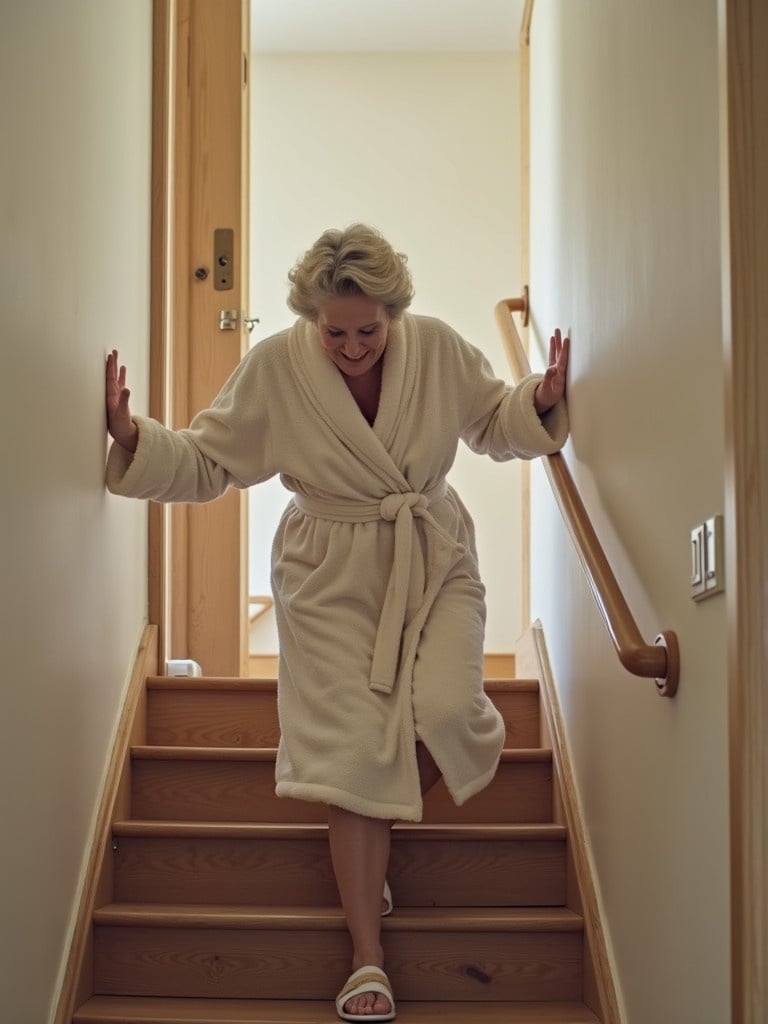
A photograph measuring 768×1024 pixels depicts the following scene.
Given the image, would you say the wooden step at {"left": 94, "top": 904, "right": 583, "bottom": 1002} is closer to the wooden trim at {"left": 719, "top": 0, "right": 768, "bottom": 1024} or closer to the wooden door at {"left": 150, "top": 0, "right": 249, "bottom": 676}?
the wooden trim at {"left": 719, "top": 0, "right": 768, "bottom": 1024}

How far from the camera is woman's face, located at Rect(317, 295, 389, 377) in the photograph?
2520 millimetres

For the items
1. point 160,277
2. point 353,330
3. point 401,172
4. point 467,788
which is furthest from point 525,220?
point 467,788

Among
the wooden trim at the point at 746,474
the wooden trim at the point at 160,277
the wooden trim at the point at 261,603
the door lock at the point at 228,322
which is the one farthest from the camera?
the wooden trim at the point at 261,603

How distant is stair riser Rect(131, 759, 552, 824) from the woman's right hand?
71 cm

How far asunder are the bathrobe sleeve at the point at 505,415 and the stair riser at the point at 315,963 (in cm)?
96

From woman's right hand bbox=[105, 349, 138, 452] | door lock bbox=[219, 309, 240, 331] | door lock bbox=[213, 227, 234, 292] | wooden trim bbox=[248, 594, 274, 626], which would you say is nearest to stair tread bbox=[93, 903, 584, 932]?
woman's right hand bbox=[105, 349, 138, 452]

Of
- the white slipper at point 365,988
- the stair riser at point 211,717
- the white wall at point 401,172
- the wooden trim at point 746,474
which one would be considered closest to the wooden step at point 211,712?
the stair riser at point 211,717

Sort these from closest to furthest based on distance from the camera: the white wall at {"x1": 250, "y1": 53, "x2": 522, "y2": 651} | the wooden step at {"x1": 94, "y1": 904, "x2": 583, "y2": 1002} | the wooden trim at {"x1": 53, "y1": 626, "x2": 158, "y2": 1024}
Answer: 1. the wooden trim at {"x1": 53, "y1": 626, "x2": 158, "y2": 1024}
2. the wooden step at {"x1": 94, "y1": 904, "x2": 583, "y2": 1002}
3. the white wall at {"x1": 250, "y1": 53, "x2": 522, "y2": 651}

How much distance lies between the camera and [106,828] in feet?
8.64

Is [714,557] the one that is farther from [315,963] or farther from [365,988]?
[315,963]

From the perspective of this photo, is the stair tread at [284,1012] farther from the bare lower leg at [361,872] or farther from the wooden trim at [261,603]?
the wooden trim at [261,603]

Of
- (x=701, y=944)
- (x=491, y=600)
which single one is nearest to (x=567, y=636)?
(x=701, y=944)

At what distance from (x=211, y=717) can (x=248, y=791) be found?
0.98 ft

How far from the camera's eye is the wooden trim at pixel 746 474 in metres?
1.51
